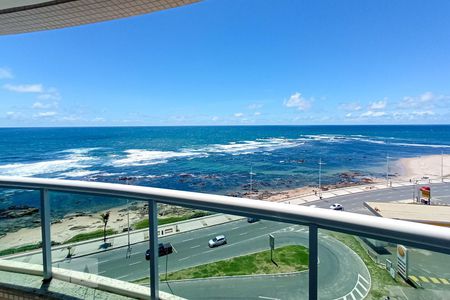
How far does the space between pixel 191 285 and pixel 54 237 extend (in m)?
0.90

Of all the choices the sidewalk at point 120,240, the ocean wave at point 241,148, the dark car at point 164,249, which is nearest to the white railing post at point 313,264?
the sidewalk at point 120,240

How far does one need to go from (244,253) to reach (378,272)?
52 cm

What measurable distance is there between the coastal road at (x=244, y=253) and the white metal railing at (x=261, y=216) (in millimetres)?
49

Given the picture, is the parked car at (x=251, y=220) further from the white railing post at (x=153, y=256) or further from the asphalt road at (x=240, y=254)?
the white railing post at (x=153, y=256)

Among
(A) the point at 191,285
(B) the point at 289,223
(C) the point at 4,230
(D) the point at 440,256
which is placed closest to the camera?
(D) the point at 440,256

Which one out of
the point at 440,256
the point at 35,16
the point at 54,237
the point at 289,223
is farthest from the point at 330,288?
the point at 35,16

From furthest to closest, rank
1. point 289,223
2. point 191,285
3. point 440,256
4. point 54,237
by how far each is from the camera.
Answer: point 54,237, point 191,285, point 289,223, point 440,256

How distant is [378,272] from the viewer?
1021 mm

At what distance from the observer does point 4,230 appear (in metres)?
1.71

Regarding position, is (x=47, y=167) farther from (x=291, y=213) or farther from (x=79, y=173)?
(x=291, y=213)

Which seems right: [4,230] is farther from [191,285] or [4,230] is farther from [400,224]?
[400,224]

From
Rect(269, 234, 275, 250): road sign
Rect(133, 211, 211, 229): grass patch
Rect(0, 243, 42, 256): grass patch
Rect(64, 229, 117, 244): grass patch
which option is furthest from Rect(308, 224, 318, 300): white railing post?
Rect(0, 243, 42, 256): grass patch

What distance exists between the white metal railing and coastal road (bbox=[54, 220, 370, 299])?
0.16 feet

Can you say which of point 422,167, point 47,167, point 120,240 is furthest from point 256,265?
point 422,167
